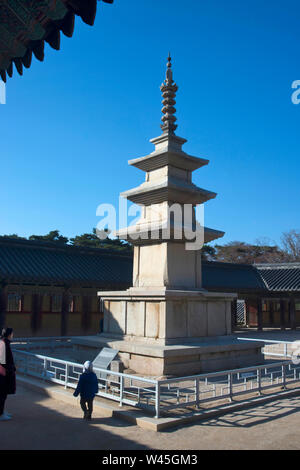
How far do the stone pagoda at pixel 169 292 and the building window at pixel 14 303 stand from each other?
32.3 feet

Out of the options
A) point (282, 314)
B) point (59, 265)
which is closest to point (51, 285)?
point (59, 265)

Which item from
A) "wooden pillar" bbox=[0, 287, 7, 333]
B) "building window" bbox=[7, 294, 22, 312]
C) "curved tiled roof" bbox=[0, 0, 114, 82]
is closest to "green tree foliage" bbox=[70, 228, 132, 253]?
"building window" bbox=[7, 294, 22, 312]

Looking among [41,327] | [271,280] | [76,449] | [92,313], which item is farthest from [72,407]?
[271,280]

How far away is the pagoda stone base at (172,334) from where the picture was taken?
29.9 feet

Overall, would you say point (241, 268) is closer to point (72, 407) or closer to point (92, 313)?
point (92, 313)

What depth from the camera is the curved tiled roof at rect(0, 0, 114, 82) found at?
349cm

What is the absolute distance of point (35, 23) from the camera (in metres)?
3.64

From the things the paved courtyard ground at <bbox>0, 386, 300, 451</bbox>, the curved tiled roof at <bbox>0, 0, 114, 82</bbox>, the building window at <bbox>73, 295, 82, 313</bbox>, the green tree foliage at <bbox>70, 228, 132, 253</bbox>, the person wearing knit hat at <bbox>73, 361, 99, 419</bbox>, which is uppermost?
the green tree foliage at <bbox>70, 228, 132, 253</bbox>

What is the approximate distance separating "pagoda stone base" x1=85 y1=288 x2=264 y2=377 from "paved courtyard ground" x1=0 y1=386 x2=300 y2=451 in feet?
7.36

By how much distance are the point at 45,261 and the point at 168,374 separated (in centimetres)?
1271

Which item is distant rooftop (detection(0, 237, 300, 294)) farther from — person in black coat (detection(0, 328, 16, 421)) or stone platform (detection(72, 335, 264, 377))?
person in black coat (detection(0, 328, 16, 421))

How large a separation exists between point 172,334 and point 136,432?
391 cm

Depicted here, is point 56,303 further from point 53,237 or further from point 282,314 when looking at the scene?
point 53,237

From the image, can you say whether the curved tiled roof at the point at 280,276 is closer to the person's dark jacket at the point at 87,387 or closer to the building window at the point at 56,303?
the building window at the point at 56,303
